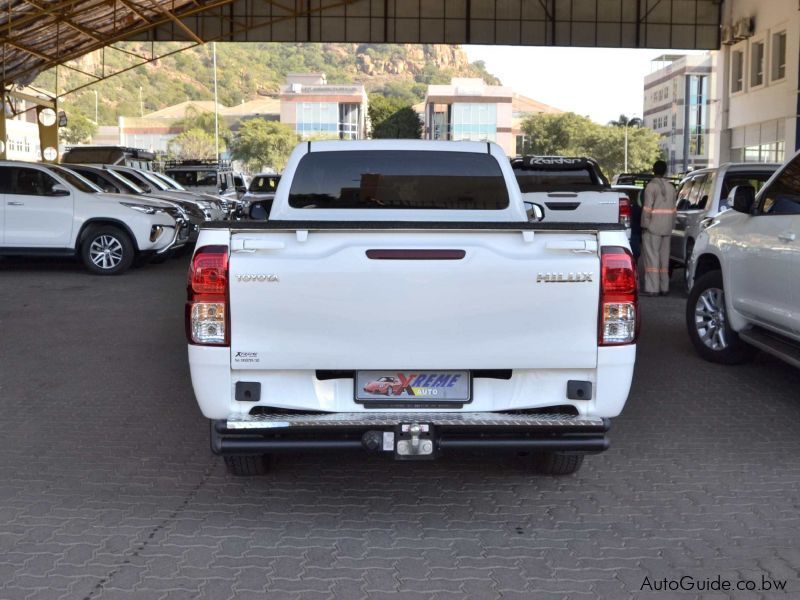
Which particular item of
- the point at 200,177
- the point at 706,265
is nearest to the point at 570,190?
the point at 706,265

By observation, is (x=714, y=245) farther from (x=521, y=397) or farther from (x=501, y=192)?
(x=521, y=397)

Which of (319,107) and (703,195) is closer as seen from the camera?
(703,195)

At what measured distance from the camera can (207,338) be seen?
4.73m

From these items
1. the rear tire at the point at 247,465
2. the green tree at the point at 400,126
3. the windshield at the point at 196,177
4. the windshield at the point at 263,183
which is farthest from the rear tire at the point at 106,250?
the green tree at the point at 400,126

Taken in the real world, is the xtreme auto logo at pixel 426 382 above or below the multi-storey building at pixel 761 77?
below

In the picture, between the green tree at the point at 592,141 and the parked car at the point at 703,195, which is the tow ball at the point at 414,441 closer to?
the parked car at the point at 703,195

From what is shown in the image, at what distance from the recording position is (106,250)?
55.4ft

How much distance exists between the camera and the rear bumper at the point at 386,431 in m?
4.73

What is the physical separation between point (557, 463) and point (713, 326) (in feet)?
13.4

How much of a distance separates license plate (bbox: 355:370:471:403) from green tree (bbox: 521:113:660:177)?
310ft

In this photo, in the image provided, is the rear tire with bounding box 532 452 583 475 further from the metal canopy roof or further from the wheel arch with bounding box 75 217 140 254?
the metal canopy roof

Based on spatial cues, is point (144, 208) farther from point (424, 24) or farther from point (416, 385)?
point (424, 24)

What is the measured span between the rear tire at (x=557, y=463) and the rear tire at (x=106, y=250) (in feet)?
40.2

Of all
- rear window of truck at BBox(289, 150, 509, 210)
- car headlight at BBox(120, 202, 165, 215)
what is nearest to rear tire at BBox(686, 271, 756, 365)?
rear window of truck at BBox(289, 150, 509, 210)
